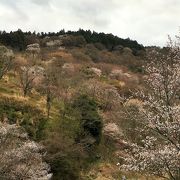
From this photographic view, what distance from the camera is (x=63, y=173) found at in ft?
148

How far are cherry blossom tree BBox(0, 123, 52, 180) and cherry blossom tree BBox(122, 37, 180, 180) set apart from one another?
16.7 m

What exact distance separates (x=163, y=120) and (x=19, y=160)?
21.7 metres

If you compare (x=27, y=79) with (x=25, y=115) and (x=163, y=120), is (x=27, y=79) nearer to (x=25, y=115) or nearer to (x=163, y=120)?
(x=25, y=115)

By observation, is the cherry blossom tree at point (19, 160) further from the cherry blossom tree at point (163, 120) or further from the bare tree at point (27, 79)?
the bare tree at point (27, 79)

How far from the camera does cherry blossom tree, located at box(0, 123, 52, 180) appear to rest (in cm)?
3473

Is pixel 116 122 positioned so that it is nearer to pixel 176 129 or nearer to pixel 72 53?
pixel 176 129

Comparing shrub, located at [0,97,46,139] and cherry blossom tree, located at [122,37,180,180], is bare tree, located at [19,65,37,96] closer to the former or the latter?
shrub, located at [0,97,46,139]

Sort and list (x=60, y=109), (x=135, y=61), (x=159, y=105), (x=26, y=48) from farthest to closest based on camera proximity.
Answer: (x=135, y=61) → (x=26, y=48) → (x=60, y=109) → (x=159, y=105)

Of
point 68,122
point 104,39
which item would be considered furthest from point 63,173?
point 104,39

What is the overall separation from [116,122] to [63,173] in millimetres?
23951

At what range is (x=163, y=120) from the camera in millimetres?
17812

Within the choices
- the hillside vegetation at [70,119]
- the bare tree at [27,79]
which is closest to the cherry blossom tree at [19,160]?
the hillside vegetation at [70,119]

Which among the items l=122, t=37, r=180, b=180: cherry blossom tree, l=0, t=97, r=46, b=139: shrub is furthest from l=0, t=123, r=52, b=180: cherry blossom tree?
l=122, t=37, r=180, b=180: cherry blossom tree

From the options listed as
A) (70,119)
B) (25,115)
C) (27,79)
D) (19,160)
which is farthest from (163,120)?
(27,79)
